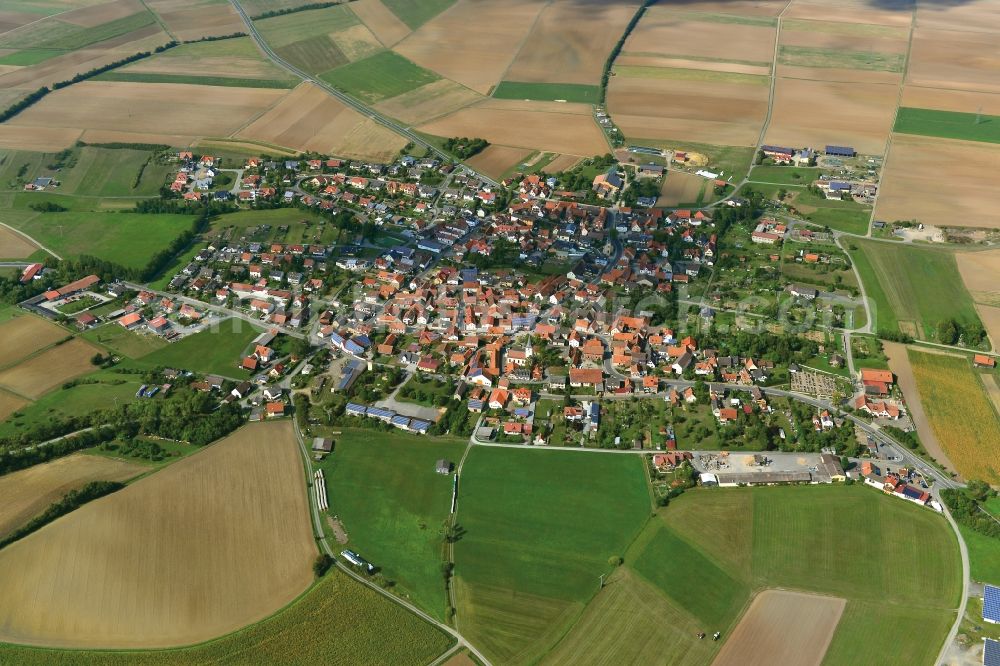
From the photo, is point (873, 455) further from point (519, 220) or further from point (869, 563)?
point (519, 220)

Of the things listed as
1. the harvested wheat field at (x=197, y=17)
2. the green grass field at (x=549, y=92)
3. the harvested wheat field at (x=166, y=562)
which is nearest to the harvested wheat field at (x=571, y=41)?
the green grass field at (x=549, y=92)

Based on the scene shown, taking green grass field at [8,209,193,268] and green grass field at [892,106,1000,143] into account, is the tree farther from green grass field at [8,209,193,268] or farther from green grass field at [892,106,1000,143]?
green grass field at [892,106,1000,143]

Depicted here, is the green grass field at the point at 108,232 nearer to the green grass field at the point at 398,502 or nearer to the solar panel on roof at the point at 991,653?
the green grass field at the point at 398,502

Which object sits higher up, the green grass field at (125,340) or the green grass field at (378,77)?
the green grass field at (378,77)

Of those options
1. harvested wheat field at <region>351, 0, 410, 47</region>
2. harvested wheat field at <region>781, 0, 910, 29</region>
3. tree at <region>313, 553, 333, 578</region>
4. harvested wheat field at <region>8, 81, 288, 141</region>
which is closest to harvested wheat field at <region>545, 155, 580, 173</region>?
harvested wheat field at <region>8, 81, 288, 141</region>

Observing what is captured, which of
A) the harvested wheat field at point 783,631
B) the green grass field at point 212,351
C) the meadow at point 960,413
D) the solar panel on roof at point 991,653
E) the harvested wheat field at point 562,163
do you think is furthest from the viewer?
the harvested wheat field at point 562,163
